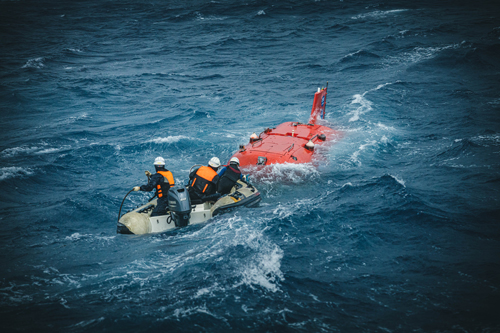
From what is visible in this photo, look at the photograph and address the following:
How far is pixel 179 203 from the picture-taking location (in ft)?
25.8

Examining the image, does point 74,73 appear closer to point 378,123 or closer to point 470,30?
point 378,123

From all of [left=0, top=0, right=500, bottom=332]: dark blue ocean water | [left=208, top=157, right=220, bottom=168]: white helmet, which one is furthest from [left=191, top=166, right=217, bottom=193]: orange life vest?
[left=0, top=0, right=500, bottom=332]: dark blue ocean water

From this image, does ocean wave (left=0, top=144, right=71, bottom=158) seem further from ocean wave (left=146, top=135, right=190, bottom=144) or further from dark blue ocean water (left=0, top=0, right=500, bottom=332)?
ocean wave (left=146, top=135, right=190, bottom=144)

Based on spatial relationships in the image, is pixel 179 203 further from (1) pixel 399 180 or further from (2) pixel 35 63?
(2) pixel 35 63

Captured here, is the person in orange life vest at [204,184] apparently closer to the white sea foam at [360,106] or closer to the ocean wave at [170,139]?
the ocean wave at [170,139]

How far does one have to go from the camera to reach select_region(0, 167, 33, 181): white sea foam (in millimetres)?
11445

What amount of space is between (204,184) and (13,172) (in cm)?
722

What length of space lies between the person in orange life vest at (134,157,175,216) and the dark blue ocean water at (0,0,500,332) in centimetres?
66

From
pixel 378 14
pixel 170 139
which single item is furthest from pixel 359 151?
pixel 378 14

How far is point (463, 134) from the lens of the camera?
1319cm

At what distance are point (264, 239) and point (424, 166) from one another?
643cm

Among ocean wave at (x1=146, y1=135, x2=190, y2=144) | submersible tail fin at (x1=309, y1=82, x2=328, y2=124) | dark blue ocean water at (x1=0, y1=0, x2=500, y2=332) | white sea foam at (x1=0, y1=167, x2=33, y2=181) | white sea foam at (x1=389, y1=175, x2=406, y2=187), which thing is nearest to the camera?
dark blue ocean water at (x1=0, y1=0, x2=500, y2=332)

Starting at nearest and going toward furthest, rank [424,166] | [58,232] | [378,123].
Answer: [58,232] → [424,166] → [378,123]

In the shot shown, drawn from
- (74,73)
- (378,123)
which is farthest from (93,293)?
(74,73)
